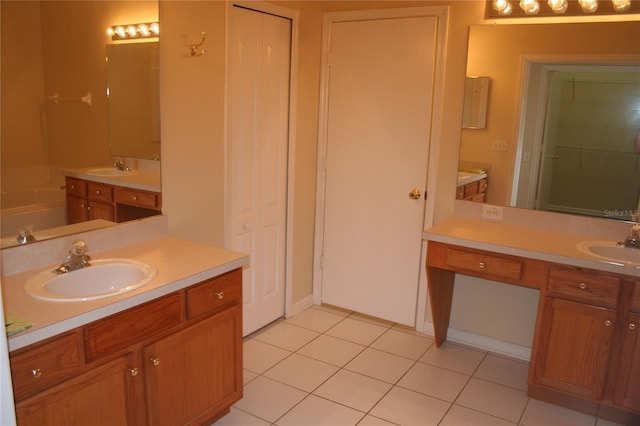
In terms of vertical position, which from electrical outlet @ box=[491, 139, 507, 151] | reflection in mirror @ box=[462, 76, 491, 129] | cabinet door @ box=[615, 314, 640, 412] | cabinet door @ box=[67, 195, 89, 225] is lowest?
cabinet door @ box=[615, 314, 640, 412]

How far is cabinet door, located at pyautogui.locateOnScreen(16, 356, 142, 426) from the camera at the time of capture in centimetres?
157

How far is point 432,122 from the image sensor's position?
3.29 metres

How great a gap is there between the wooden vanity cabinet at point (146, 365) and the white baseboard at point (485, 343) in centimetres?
160

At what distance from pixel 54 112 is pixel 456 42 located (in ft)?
7.45

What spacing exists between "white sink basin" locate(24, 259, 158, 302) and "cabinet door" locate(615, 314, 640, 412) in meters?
2.16

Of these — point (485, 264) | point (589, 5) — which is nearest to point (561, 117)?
point (589, 5)

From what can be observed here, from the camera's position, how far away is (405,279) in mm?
3551

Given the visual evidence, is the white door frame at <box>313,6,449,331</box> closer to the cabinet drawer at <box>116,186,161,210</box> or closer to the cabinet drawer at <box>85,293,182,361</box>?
the cabinet drawer at <box>116,186,161,210</box>

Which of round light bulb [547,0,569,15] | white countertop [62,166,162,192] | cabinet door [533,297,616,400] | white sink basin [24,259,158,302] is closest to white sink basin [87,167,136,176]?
white countertop [62,166,162,192]

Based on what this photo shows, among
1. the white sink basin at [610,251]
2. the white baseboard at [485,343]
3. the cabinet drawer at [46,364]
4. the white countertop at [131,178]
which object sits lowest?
the white baseboard at [485,343]

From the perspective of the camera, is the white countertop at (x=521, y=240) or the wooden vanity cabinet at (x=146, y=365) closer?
the wooden vanity cabinet at (x=146, y=365)

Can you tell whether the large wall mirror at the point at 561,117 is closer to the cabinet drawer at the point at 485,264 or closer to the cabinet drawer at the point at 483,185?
the cabinet drawer at the point at 483,185

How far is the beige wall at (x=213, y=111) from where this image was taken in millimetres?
2527

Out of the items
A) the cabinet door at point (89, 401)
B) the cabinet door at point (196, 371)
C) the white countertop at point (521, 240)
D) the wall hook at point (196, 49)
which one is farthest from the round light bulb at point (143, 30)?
the white countertop at point (521, 240)
